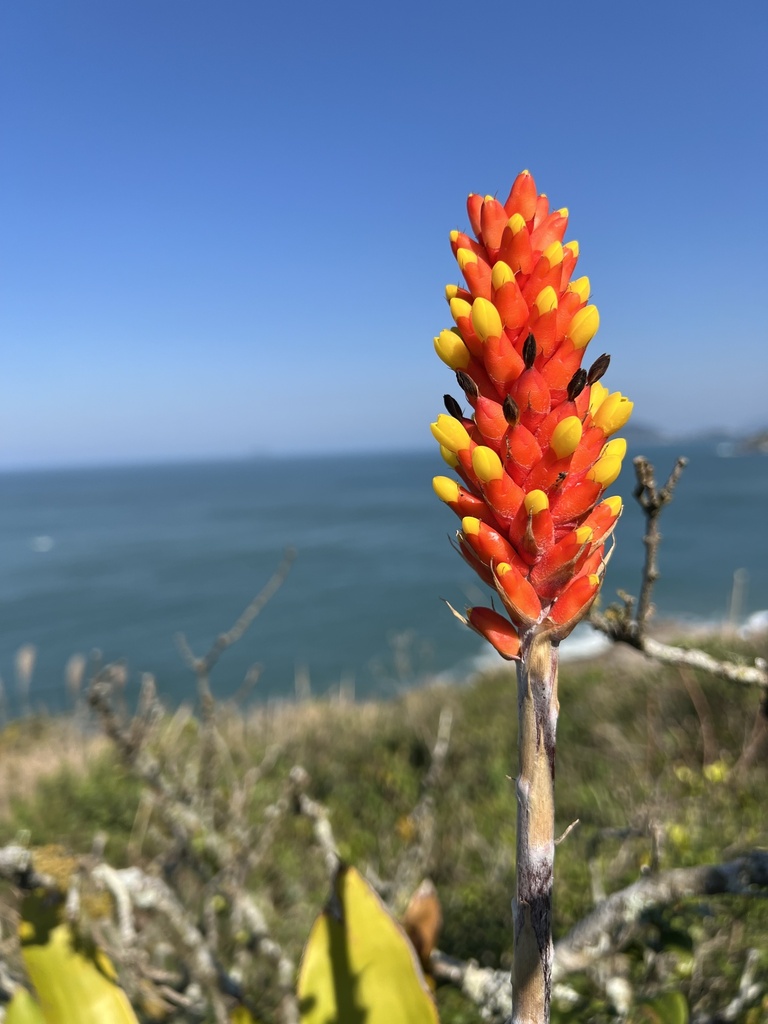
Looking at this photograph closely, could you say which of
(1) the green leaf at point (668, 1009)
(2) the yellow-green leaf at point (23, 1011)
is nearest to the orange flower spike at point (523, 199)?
(1) the green leaf at point (668, 1009)

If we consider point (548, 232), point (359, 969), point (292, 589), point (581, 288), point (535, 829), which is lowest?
point (292, 589)

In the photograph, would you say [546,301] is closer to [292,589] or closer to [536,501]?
[536,501]

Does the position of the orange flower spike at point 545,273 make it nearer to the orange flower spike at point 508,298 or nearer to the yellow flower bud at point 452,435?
the orange flower spike at point 508,298

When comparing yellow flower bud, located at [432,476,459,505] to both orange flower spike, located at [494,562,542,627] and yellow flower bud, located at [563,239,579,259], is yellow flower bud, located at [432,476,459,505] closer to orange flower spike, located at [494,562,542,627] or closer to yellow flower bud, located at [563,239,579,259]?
orange flower spike, located at [494,562,542,627]

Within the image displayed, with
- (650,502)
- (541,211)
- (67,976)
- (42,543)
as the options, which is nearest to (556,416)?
(541,211)

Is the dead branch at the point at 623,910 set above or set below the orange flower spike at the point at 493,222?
below

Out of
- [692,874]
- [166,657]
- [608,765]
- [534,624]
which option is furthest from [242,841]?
[166,657]
